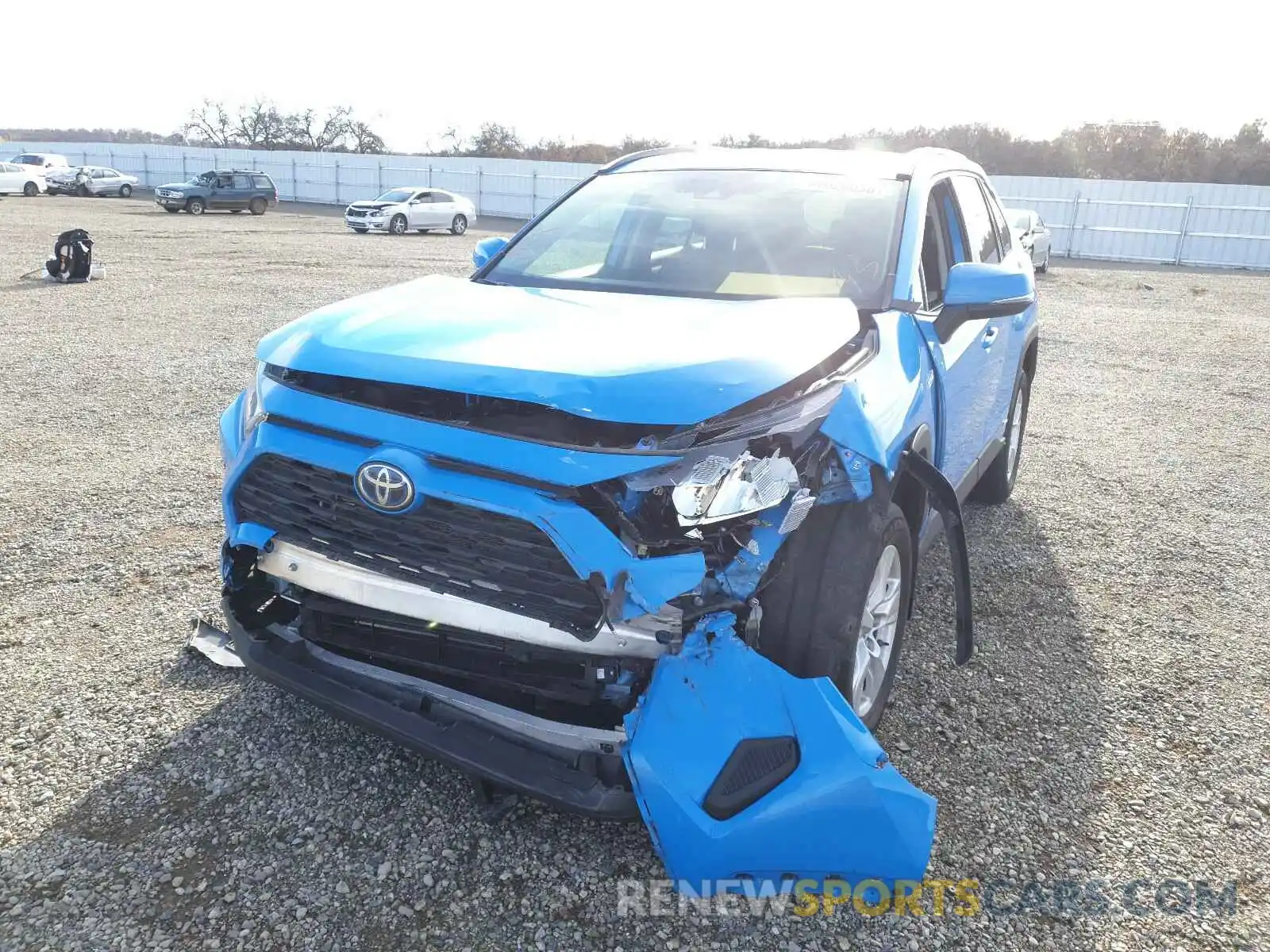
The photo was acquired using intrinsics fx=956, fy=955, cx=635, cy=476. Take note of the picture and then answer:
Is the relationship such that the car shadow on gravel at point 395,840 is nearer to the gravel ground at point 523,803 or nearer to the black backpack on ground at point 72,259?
the gravel ground at point 523,803

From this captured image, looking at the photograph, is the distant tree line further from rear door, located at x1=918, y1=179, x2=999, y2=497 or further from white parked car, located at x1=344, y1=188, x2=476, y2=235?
rear door, located at x1=918, y1=179, x2=999, y2=497

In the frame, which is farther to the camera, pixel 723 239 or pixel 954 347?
pixel 723 239

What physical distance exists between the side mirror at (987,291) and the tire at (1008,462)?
6.09 feet

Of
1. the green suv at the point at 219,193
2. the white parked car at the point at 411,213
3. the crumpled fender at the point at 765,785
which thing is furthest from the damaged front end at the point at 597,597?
the green suv at the point at 219,193

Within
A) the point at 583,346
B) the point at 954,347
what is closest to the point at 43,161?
the point at 954,347

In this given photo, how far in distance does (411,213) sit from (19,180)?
18.3 m

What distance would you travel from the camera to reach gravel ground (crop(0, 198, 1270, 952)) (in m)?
2.37

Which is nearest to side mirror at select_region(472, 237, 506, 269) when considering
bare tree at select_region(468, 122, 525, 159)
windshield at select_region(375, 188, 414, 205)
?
windshield at select_region(375, 188, 414, 205)

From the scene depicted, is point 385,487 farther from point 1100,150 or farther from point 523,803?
point 1100,150

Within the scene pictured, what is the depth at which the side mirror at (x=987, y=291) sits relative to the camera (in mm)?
3299

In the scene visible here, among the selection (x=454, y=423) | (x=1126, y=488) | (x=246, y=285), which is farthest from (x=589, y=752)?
(x=246, y=285)

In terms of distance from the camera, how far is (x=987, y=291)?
3.29 meters

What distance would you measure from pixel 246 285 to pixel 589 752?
13.4m

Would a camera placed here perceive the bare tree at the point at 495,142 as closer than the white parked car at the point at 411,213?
No
